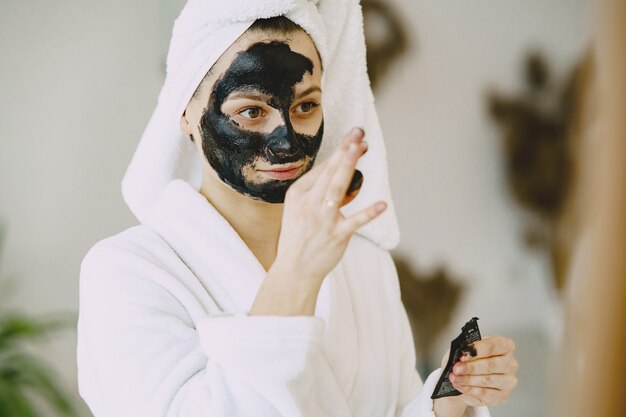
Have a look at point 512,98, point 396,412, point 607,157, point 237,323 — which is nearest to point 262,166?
point 237,323

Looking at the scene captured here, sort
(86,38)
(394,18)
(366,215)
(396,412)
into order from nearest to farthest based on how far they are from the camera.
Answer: (366,215) < (396,412) < (86,38) < (394,18)

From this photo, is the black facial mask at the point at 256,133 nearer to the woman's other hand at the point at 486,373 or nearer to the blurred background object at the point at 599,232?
the woman's other hand at the point at 486,373

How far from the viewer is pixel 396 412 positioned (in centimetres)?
83

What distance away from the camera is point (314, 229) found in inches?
21.8

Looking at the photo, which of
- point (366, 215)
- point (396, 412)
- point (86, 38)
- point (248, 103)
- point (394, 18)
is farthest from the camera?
point (394, 18)

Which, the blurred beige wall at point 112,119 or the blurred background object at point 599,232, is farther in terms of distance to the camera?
the blurred background object at point 599,232

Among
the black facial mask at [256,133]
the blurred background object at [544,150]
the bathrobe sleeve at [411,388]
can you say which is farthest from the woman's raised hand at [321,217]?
the blurred background object at [544,150]

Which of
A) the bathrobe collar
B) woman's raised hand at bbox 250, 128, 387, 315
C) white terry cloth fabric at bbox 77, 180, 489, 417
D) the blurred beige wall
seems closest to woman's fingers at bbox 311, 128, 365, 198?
woman's raised hand at bbox 250, 128, 387, 315

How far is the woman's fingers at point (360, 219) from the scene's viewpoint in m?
0.54

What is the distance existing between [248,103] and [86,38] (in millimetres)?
528

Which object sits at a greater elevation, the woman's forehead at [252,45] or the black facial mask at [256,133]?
the woman's forehead at [252,45]

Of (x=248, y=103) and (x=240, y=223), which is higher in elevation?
(x=248, y=103)

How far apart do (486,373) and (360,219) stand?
10.7 inches

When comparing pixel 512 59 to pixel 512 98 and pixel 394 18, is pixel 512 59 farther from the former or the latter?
pixel 394 18
